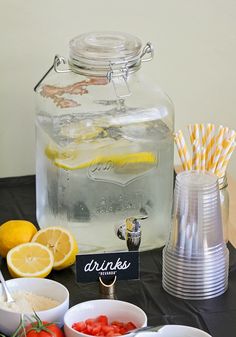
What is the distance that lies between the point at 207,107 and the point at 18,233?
A: 649 millimetres

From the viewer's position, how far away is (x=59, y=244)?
4.64ft

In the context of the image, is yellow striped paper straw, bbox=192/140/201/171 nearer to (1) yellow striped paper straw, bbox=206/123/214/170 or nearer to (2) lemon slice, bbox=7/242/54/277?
(1) yellow striped paper straw, bbox=206/123/214/170

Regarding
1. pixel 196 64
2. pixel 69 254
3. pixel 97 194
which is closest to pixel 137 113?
pixel 97 194

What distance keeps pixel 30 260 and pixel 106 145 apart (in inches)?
9.3

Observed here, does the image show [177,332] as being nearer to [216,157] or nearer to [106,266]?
[106,266]

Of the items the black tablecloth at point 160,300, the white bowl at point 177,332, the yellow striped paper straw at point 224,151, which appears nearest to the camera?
the white bowl at point 177,332

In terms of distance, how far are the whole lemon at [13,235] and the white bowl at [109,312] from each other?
10.0 inches

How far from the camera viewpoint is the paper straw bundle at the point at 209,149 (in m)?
1.38

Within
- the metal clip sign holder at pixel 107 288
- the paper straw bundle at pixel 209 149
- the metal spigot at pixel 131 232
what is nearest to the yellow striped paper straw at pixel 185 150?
the paper straw bundle at pixel 209 149

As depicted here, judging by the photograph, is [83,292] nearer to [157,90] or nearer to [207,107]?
[157,90]

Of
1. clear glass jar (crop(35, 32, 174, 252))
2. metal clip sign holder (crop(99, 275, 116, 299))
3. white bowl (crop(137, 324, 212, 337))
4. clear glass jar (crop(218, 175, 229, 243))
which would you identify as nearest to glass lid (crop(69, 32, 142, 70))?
clear glass jar (crop(35, 32, 174, 252))

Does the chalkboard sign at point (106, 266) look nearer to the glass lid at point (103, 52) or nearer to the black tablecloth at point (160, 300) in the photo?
the black tablecloth at point (160, 300)

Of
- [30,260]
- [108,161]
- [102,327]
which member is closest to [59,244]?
[30,260]

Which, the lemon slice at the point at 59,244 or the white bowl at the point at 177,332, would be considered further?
the lemon slice at the point at 59,244
